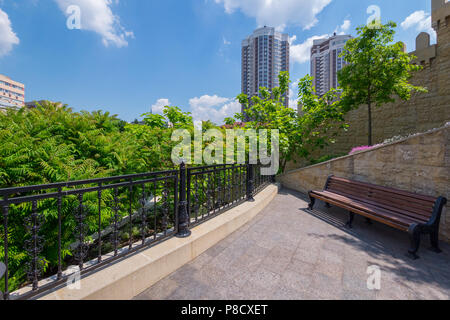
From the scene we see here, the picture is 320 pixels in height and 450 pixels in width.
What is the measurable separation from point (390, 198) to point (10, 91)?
364ft

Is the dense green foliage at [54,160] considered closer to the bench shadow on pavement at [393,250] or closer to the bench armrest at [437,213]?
the bench shadow on pavement at [393,250]

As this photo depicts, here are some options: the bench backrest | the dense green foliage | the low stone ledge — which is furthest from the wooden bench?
the dense green foliage

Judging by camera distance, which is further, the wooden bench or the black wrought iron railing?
the wooden bench

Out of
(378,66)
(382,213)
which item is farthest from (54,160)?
(378,66)

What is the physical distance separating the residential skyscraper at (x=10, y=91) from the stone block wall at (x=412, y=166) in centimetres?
10006

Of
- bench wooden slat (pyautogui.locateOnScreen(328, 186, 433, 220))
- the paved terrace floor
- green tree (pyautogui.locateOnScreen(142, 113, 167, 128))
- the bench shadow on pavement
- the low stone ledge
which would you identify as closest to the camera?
the low stone ledge

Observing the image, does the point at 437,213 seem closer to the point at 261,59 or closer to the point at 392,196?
the point at 392,196

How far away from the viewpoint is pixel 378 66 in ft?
24.2

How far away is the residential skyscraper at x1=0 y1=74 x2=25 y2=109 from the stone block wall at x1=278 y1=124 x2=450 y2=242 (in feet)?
328

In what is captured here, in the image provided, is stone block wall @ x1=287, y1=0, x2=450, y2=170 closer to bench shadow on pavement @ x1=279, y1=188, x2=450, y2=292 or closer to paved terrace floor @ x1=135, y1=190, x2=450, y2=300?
bench shadow on pavement @ x1=279, y1=188, x2=450, y2=292

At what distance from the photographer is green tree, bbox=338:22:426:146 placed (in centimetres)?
720
